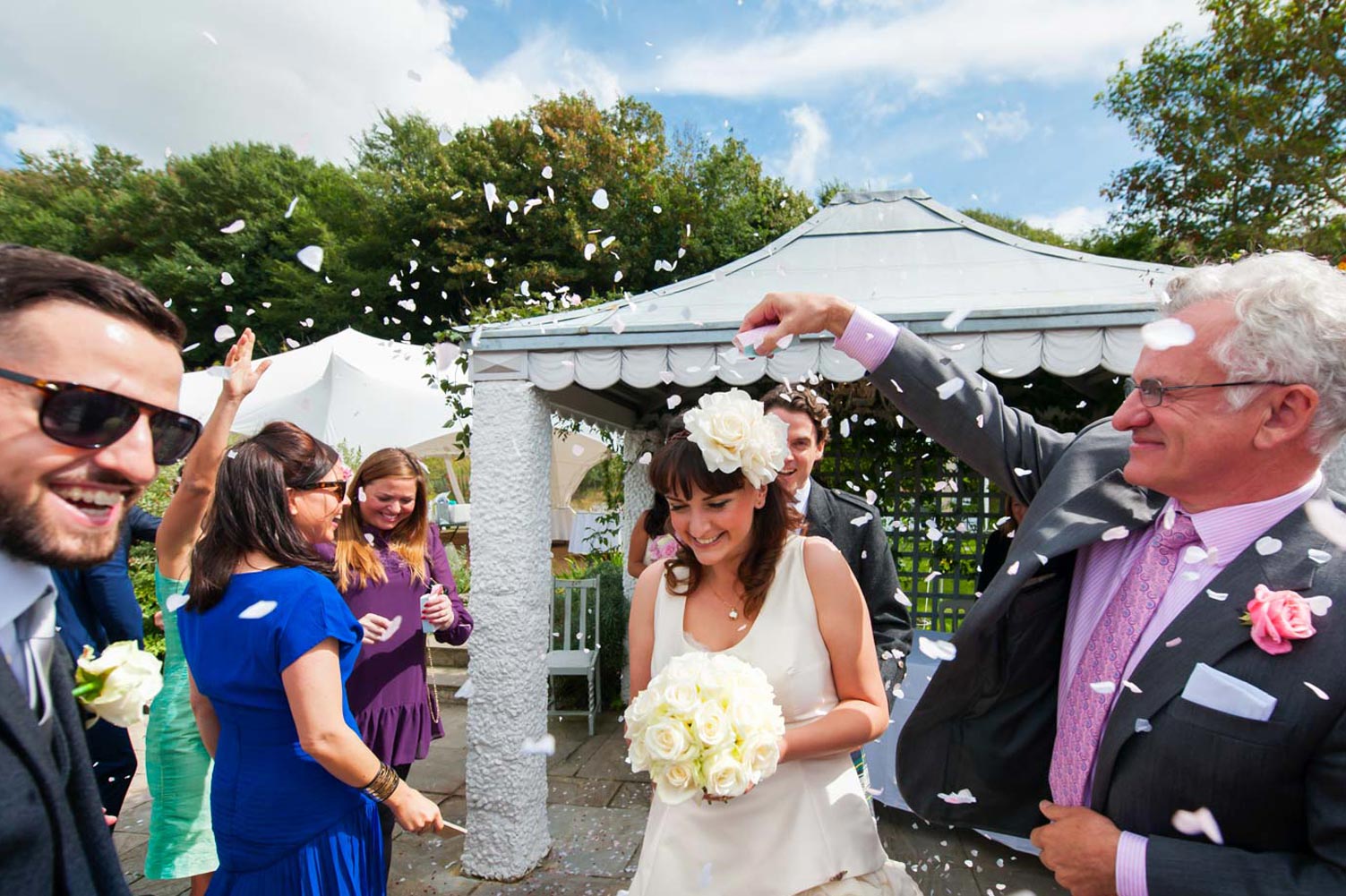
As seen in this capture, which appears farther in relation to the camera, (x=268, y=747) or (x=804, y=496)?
(x=804, y=496)

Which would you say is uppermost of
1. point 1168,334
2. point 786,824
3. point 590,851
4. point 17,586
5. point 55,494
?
point 1168,334

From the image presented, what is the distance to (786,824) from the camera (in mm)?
1846

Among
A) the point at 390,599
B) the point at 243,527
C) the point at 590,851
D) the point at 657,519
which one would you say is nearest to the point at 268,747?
the point at 243,527

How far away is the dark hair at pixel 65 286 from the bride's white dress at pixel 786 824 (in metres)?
1.46

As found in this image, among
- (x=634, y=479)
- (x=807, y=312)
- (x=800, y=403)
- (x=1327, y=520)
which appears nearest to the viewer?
(x=1327, y=520)

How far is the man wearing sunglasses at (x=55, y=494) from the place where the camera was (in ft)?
3.03

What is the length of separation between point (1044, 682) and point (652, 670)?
102cm

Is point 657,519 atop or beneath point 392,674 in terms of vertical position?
atop

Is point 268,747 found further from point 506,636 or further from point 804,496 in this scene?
point 804,496

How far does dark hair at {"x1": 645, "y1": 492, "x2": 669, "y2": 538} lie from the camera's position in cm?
393

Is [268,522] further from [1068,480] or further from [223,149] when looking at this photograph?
[223,149]

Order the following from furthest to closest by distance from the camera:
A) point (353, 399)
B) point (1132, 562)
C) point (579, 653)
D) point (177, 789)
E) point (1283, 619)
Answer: point (353, 399)
point (579, 653)
point (177, 789)
point (1132, 562)
point (1283, 619)

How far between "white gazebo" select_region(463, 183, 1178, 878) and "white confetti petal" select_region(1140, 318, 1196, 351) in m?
2.11

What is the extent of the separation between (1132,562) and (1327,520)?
1.11ft
